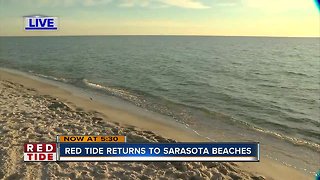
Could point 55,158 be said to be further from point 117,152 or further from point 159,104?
point 159,104

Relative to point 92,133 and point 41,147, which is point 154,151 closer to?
point 41,147

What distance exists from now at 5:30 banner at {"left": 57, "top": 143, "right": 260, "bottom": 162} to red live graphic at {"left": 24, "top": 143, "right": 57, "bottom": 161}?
27 centimetres

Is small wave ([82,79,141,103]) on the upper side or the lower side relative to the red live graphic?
lower

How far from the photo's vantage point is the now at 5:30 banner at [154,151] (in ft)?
22.1

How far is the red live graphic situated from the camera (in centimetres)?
729

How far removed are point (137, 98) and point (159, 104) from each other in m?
1.84

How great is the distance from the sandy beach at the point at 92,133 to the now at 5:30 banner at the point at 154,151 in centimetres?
36

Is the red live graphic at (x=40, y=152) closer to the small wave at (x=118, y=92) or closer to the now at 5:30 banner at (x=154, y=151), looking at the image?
the now at 5:30 banner at (x=154, y=151)

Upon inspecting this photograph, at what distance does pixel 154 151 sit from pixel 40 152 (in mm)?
2665

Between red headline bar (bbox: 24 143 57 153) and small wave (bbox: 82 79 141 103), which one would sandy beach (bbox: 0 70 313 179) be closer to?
red headline bar (bbox: 24 143 57 153)

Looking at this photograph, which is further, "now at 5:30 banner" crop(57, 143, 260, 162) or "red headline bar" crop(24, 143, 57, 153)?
"red headline bar" crop(24, 143, 57, 153)

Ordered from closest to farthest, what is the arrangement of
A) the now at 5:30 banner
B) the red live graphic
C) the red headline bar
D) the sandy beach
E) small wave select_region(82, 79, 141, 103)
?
the now at 5:30 banner → the sandy beach → the red live graphic → the red headline bar → small wave select_region(82, 79, 141, 103)

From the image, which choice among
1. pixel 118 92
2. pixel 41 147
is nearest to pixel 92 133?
pixel 41 147

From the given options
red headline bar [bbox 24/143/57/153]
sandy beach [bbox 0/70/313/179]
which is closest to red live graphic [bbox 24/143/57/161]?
red headline bar [bbox 24/143/57/153]
